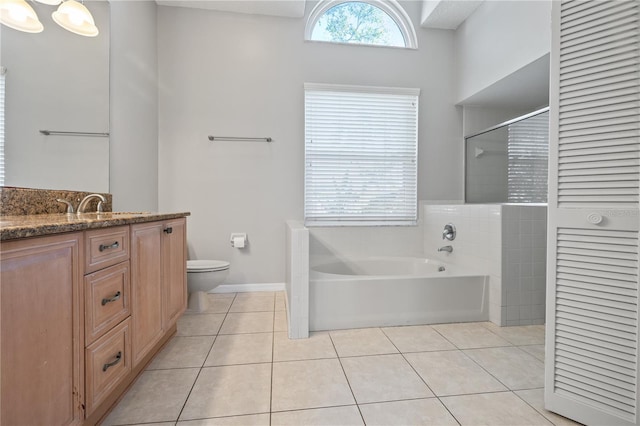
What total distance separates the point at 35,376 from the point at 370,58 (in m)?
3.27

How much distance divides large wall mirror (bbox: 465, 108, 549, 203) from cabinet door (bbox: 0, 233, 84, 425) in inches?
→ 115

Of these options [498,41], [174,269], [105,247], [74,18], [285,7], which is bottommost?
[174,269]

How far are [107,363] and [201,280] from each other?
1.18 metres

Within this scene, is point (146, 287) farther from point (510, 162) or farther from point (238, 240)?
point (510, 162)

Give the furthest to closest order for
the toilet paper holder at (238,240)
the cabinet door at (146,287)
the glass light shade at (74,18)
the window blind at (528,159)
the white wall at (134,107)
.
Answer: the toilet paper holder at (238,240) → the window blind at (528,159) → the white wall at (134,107) → the glass light shade at (74,18) → the cabinet door at (146,287)

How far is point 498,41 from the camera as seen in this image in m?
2.39

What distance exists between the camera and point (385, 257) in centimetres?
293

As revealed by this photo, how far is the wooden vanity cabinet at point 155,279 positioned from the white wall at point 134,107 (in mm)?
811

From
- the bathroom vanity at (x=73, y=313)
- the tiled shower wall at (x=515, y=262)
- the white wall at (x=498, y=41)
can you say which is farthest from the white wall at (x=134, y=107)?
the white wall at (x=498, y=41)

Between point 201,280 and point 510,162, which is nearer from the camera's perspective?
point 201,280

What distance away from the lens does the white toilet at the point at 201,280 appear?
2.22 m

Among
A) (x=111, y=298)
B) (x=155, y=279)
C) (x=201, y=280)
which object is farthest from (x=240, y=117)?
(x=111, y=298)

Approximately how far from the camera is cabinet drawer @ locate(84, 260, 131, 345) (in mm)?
969

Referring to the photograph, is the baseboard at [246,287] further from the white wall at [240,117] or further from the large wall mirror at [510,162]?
the large wall mirror at [510,162]
